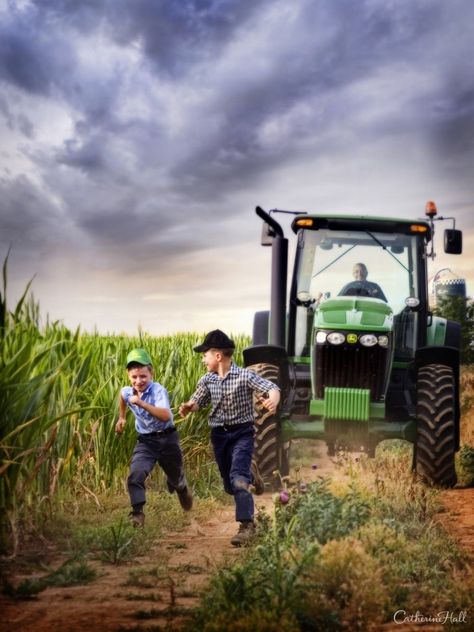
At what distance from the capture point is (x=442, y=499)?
764cm

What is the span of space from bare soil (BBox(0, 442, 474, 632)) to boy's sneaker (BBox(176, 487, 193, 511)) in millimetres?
409

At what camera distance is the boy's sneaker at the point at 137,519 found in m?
5.66

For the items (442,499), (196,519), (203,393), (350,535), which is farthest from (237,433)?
(442,499)

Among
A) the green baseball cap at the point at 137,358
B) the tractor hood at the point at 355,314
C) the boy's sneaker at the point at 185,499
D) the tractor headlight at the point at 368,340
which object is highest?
the tractor hood at the point at 355,314

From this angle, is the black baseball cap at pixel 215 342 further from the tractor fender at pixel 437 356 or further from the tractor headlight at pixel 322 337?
the tractor fender at pixel 437 356

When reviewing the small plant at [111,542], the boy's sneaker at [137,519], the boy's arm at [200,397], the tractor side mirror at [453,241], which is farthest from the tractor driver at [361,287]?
the small plant at [111,542]

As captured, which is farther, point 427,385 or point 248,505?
point 427,385

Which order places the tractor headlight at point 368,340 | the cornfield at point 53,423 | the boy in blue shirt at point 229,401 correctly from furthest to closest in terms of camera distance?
the tractor headlight at point 368,340
the boy in blue shirt at point 229,401
the cornfield at point 53,423

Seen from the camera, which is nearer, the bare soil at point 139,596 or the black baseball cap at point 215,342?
the bare soil at point 139,596

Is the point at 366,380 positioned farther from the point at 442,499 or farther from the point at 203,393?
the point at 203,393

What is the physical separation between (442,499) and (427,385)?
1104mm

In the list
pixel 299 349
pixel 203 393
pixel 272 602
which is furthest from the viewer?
pixel 299 349

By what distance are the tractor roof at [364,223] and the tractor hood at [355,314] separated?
814mm

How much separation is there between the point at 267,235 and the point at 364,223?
1.19 m
